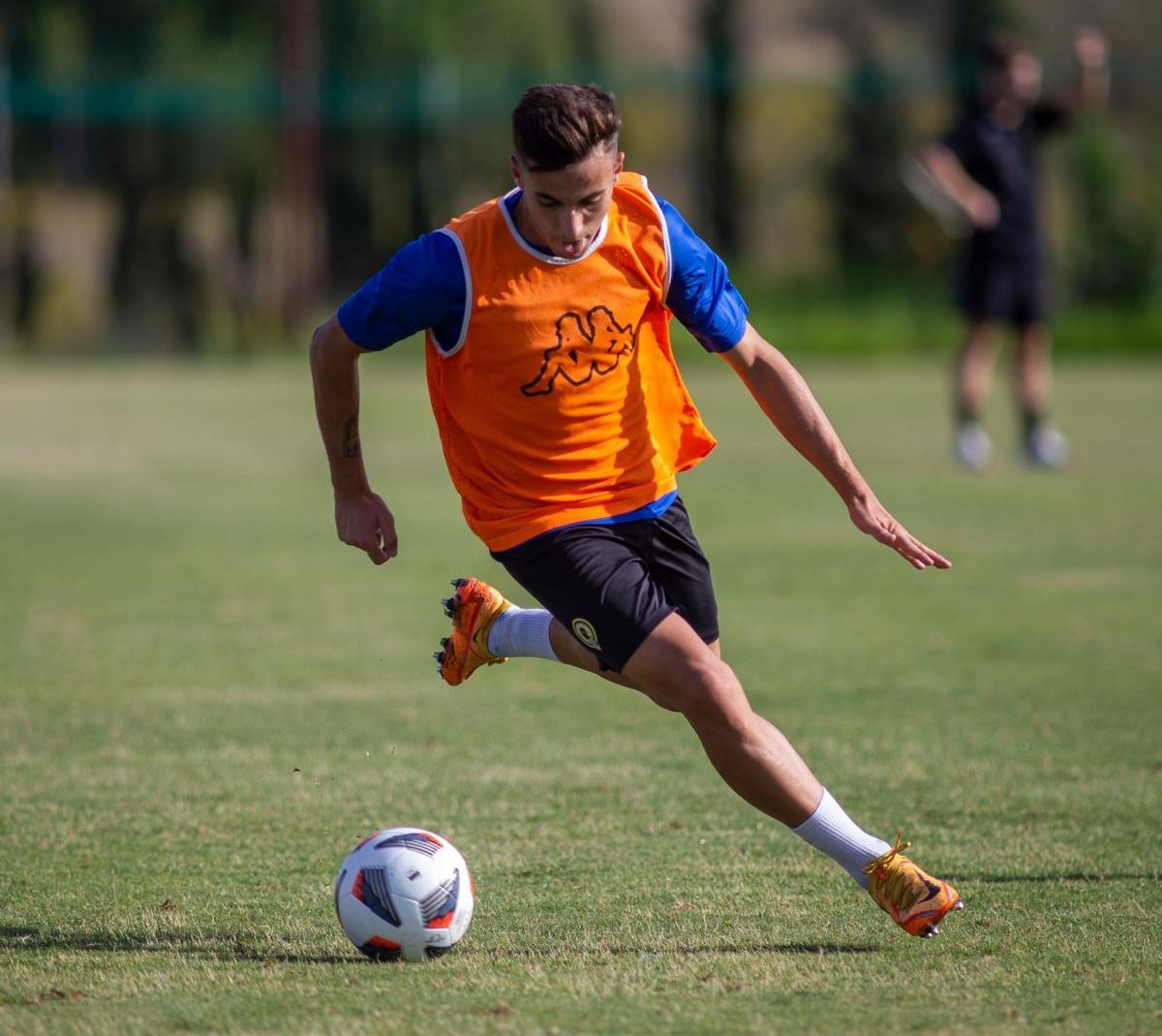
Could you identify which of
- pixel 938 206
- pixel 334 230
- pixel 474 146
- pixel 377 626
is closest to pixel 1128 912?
pixel 377 626

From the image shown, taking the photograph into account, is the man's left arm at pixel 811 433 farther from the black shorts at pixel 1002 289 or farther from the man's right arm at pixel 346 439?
the black shorts at pixel 1002 289

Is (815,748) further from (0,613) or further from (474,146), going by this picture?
(474,146)

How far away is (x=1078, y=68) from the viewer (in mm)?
12312

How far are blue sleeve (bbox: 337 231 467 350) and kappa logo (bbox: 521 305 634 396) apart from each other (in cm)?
24

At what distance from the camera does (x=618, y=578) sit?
4.25m

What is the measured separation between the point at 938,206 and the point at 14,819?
1232cm

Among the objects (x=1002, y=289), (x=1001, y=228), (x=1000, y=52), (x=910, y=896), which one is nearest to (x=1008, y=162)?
(x=1001, y=228)

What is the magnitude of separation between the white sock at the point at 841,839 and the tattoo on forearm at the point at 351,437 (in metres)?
1.38

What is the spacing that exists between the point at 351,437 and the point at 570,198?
80 cm

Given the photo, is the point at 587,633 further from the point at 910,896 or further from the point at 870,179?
the point at 870,179

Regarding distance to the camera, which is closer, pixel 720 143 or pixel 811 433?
pixel 811 433

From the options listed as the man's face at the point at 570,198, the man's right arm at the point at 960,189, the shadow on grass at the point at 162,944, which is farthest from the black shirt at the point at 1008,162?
the shadow on grass at the point at 162,944

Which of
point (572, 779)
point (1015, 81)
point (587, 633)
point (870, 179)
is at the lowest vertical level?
point (870, 179)

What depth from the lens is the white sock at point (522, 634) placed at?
5.13 m
